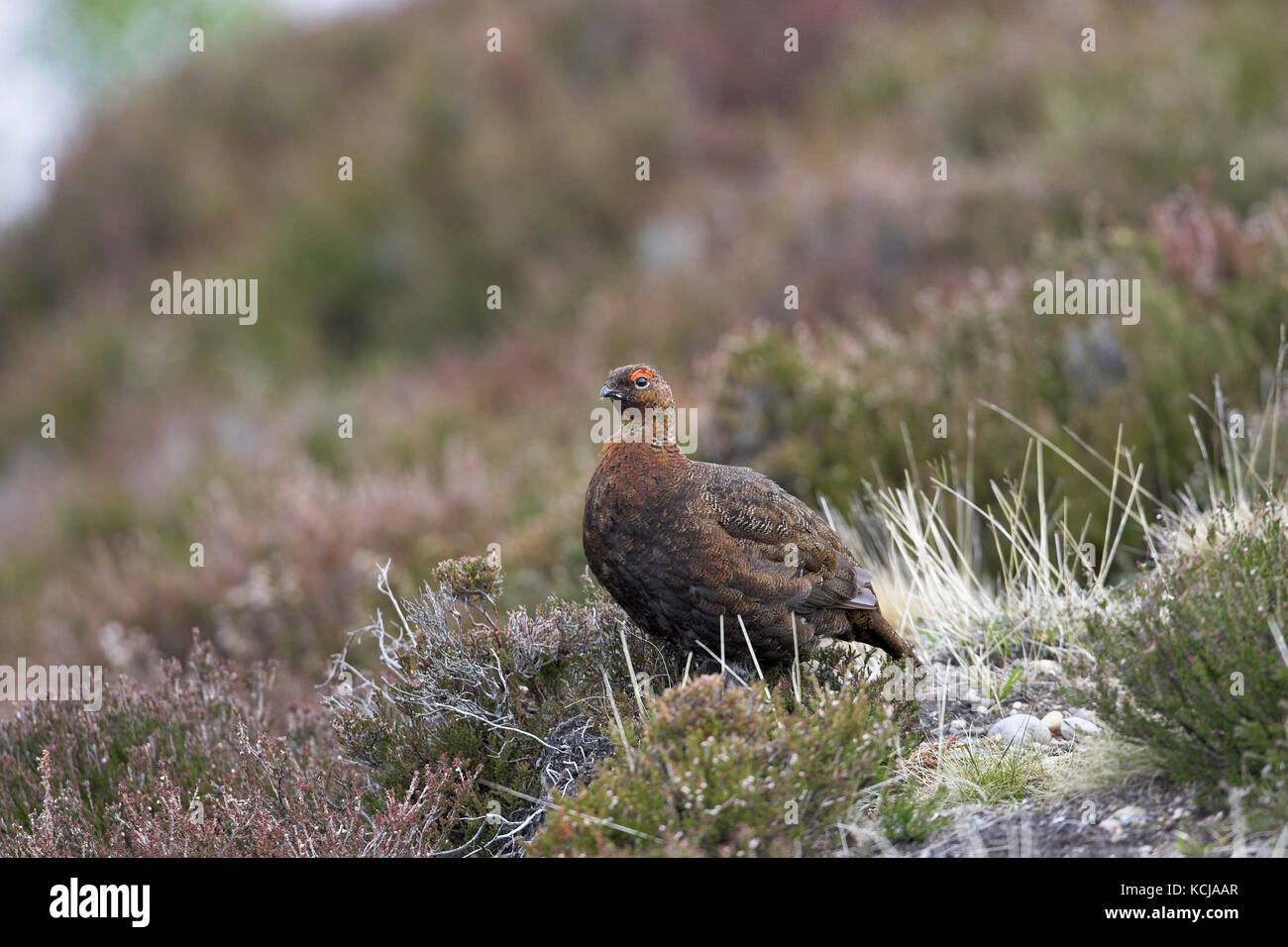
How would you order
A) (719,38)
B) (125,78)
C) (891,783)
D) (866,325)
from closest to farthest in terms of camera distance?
(891,783) → (866,325) → (719,38) → (125,78)

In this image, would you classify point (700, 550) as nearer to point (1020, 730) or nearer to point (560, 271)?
point (1020, 730)

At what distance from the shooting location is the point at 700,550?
9.96ft

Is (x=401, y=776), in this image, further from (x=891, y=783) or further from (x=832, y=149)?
(x=832, y=149)

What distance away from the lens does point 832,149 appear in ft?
36.4

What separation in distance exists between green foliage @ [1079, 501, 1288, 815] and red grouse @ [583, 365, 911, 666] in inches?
30.8

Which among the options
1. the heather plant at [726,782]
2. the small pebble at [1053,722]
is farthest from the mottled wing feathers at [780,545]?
the small pebble at [1053,722]

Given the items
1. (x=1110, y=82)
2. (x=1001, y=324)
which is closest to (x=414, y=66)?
(x=1110, y=82)

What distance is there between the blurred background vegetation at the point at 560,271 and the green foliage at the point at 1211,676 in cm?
203

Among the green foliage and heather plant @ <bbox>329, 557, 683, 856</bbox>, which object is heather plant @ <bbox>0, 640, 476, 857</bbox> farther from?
the green foliage

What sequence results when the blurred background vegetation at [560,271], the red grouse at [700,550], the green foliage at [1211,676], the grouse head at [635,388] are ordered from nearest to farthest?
1. the green foliage at [1211,676]
2. the red grouse at [700,550]
3. the grouse head at [635,388]
4. the blurred background vegetation at [560,271]

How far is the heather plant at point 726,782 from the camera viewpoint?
2.46 meters

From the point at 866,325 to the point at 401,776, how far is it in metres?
4.38

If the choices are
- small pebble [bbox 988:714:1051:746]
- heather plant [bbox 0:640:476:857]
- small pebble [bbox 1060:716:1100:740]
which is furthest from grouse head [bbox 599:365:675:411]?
small pebble [bbox 1060:716:1100:740]

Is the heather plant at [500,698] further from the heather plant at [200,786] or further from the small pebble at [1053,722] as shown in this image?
the small pebble at [1053,722]
